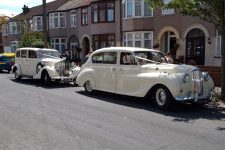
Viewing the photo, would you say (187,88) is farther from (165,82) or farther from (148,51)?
(148,51)

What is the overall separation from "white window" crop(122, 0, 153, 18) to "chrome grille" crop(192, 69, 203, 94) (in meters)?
17.1

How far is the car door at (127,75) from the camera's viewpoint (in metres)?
10.7

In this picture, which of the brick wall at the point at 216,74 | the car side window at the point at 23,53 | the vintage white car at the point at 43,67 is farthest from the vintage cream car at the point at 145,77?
the car side window at the point at 23,53

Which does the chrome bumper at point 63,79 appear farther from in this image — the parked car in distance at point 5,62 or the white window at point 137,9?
the white window at point 137,9

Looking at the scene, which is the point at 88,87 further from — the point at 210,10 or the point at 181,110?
the point at 210,10

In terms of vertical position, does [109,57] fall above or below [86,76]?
above

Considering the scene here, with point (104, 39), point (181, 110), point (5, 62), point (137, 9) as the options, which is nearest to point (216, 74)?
point (181, 110)

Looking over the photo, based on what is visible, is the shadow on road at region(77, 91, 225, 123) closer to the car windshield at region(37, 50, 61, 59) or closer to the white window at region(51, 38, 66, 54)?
the car windshield at region(37, 50, 61, 59)

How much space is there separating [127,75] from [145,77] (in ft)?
2.96

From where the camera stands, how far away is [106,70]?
1196 centimetres

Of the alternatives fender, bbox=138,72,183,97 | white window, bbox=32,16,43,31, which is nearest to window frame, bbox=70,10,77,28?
white window, bbox=32,16,43,31

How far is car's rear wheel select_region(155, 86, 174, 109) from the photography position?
31.3ft

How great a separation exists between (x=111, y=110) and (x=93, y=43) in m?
23.9

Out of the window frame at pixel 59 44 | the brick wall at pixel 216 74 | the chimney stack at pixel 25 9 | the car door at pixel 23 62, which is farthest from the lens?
the chimney stack at pixel 25 9
